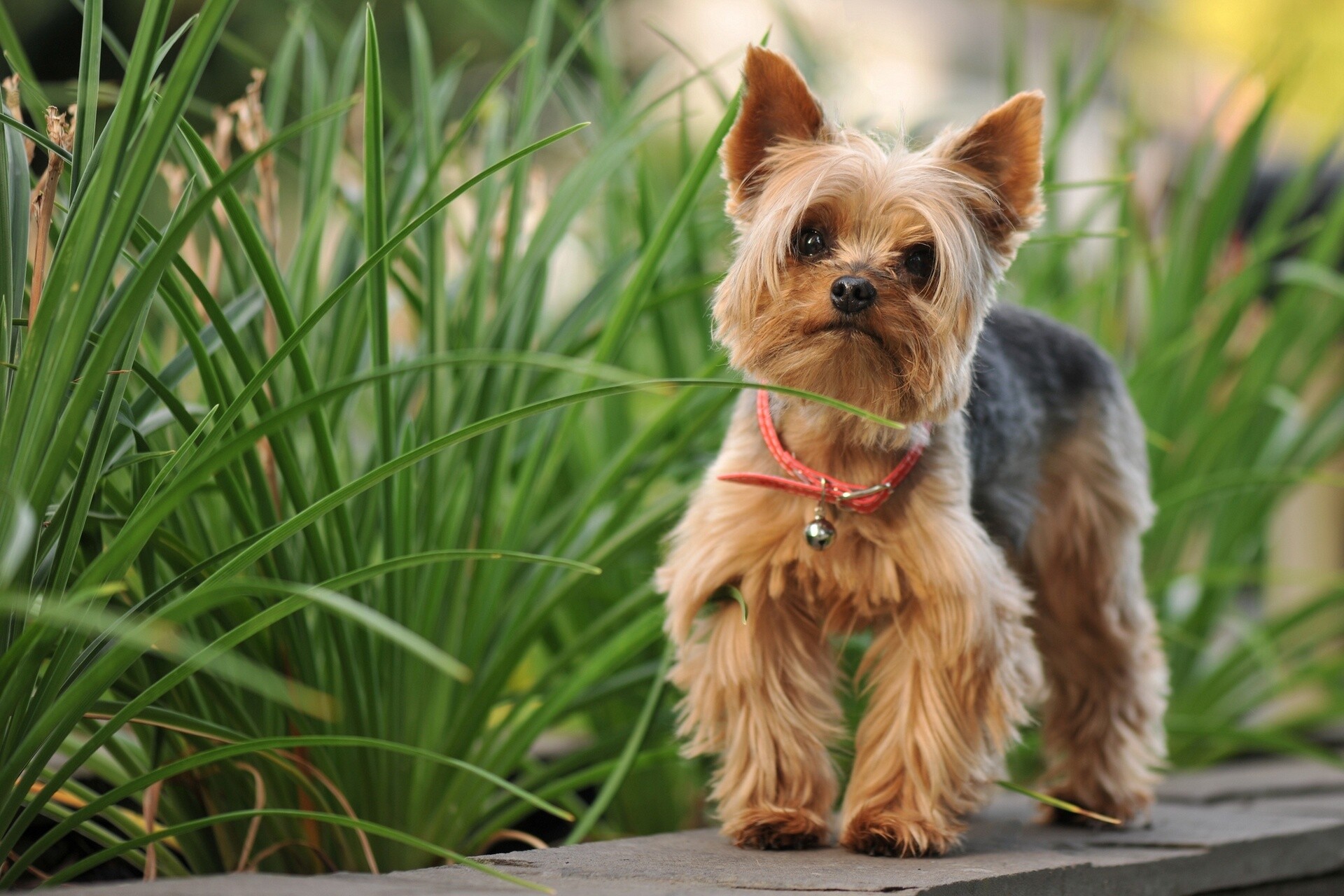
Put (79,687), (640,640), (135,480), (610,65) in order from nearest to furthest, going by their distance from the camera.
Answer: (79,687) < (135,480) < (640,640) < (610,65)

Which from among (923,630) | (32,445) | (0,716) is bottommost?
(923,630)

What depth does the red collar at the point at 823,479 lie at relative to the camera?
2.07 meters

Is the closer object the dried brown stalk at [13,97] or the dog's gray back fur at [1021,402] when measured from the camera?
the dried brown stalk at [13,97]

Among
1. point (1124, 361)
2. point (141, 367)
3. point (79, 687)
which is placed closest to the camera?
point (79, 687)

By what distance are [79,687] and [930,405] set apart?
123cm

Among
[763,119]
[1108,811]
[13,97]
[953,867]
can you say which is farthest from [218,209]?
[1108,811]

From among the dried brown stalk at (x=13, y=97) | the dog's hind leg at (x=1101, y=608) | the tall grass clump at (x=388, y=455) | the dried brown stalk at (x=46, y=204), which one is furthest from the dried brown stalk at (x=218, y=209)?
the dog's hind leg at (x=1101, y=608)

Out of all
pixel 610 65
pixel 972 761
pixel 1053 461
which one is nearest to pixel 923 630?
pixel 972 761

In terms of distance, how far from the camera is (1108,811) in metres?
2.66

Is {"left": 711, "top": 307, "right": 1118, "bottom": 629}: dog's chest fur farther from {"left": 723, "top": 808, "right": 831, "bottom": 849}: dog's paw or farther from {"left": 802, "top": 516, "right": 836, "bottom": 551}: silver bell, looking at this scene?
A: {"left": 723, "top": 808, "right": 831, "bottom": 849}: dog's paw

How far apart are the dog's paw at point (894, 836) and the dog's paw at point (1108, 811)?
0.65 metres

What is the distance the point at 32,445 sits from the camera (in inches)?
61.1

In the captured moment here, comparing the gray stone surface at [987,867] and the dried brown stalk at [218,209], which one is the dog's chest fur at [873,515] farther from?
the dried brown stalk at [218,209]

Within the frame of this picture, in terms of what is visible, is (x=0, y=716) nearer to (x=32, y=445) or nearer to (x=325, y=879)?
(x=32, y=445)
